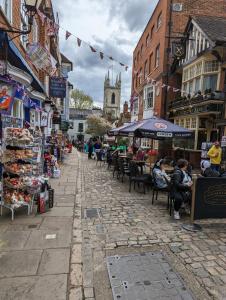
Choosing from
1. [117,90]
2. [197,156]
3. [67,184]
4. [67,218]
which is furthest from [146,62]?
[117,90]

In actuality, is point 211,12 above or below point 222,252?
above

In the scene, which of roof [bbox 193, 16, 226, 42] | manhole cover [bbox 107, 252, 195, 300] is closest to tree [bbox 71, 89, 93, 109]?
roof [bbox 193, 16, 226, 42]

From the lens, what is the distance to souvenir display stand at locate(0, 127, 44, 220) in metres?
5.09

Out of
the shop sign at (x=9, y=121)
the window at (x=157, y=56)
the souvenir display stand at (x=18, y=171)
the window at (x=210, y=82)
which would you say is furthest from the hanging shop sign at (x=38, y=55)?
the window at (x=157, y=56)

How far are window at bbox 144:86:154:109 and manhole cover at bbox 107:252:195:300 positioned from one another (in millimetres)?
17426

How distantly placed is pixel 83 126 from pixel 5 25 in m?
59.0

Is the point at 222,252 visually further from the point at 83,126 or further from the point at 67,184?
the point at 83,126

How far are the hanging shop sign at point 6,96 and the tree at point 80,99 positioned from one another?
5648 centimetres

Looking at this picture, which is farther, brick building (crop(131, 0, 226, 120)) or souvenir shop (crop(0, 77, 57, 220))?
brick building (crop(131, 0, 226, 120))

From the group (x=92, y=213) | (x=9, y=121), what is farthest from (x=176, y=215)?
(x=9, y=121)

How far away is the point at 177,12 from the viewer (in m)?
17.0

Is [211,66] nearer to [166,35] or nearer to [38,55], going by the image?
[166,35]

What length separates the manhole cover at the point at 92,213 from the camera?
5.64m

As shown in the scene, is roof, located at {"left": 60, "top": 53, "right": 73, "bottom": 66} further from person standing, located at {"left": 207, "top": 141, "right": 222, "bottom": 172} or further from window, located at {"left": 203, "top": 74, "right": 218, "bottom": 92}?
person standing, located at {"left": 207, "top": 141, "right": 222, "bottom": 172}
